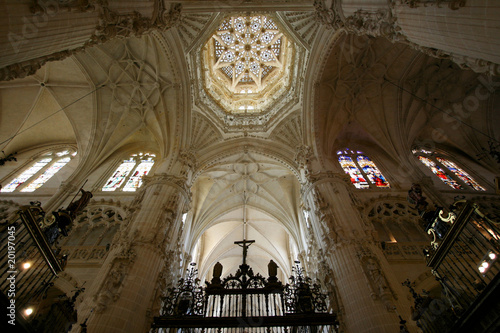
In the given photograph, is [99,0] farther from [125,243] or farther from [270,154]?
[270,154]

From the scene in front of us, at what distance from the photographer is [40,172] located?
54.3ft

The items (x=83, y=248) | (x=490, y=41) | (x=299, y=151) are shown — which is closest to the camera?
(x=490, y=41)

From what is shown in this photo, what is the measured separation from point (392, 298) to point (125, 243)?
9.29 m

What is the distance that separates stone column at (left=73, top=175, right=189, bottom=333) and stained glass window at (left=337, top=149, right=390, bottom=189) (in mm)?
10025

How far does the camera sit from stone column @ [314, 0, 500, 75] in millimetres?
5352

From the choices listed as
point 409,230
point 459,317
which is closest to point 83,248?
point 459,317

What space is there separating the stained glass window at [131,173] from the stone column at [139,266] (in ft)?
10.3

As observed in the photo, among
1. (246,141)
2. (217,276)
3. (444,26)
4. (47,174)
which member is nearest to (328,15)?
(444,26)

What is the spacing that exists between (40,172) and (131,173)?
521 centimetres

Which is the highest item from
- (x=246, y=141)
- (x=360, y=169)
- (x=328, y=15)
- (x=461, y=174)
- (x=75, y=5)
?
(x=246, y=141)

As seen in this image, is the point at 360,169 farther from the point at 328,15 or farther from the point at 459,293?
the point at 459,293

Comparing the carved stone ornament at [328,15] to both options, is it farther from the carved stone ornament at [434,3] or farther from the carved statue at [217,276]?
the carved statue at [217,276]

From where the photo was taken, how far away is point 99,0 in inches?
285

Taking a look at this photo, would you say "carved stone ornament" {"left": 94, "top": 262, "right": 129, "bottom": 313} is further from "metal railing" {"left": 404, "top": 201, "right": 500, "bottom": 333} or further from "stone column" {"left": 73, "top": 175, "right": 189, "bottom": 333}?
"metal railing" {"left": 404, "top": 201, "right": 500, "bottom": 333}
